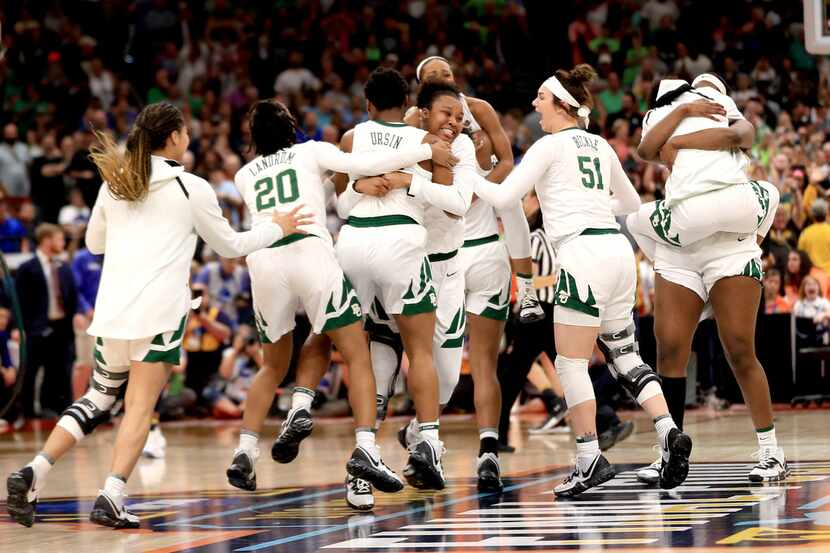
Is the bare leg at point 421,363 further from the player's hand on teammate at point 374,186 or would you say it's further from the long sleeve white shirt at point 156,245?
the long sleeve white shirt at point 156,245

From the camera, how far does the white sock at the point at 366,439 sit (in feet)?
22.0

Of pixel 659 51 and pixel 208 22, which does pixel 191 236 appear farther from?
pixel 208 22

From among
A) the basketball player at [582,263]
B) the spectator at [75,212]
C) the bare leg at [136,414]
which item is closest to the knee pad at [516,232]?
the basketball player at [582,263]

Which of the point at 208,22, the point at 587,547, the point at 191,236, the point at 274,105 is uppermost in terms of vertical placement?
the point at 208,22

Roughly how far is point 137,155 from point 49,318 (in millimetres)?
7621

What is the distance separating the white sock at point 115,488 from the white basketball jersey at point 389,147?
68.8 inches

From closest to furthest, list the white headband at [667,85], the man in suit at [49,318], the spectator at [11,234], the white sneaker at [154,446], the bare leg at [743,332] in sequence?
the bare leg at [743,332] < the white headband at [667,85] < the white sneaker at [154,446] < the man in suit at [49,318] < the spectator at [11,234]

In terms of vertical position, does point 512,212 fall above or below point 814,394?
above

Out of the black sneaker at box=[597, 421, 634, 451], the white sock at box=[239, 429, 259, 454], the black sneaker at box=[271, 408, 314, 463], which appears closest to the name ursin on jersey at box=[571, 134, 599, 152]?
the black sneaker at box=[271, 408, 314, 463]

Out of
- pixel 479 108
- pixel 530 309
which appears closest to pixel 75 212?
pixel 479 108

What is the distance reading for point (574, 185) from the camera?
22.7ft

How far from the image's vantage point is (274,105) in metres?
7.17

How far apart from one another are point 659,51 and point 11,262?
360 inches

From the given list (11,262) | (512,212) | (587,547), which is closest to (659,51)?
(11,262)
